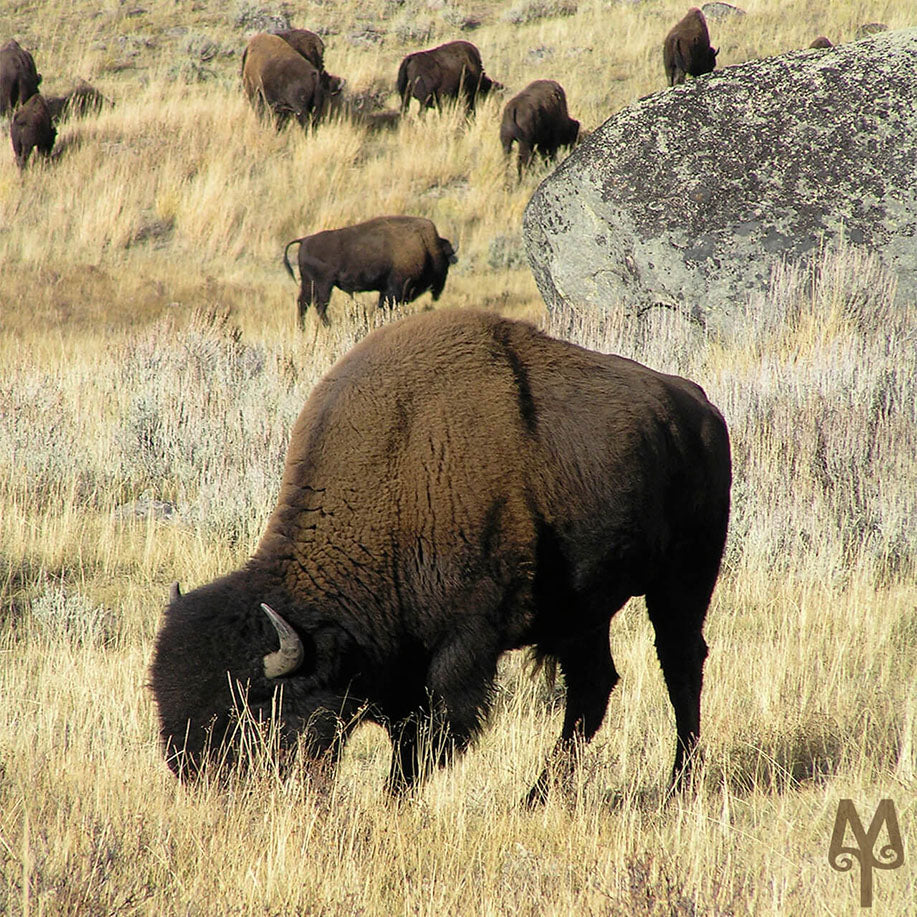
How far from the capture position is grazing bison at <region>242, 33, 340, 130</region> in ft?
67.9

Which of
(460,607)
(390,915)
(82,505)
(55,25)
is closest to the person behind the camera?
(390,915)

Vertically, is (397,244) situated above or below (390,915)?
below

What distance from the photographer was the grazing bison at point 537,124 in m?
19.3

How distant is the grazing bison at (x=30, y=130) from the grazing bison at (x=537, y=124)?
324 inches

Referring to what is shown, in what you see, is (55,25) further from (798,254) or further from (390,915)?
(390,915)

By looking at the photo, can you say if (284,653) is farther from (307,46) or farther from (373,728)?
(307,46)

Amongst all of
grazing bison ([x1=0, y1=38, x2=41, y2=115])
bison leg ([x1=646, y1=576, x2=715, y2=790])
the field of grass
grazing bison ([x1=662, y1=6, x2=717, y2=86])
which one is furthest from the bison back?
grazing bison ([x1=0, y1=38, x2=41, y2=115])

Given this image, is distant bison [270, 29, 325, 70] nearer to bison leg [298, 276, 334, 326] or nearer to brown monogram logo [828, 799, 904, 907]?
bison leg [298, 276, 334, 326]

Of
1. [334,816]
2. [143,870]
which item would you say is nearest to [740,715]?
[334,816]

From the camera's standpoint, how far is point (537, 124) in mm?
19359

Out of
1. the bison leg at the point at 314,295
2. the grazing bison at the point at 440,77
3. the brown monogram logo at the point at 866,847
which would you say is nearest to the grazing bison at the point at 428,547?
the brown monogram logo at the point at 866,847

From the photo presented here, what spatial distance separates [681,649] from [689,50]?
2037 centimetres

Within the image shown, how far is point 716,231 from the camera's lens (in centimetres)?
1001

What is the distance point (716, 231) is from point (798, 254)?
2.62 ft
